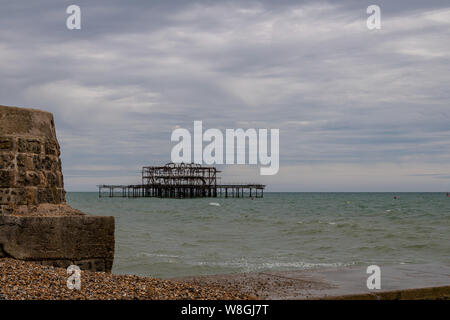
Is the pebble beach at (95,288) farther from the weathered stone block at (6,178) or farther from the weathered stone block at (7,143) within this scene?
the weathered stone block at (7,143)

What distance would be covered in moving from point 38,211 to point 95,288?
221 cm

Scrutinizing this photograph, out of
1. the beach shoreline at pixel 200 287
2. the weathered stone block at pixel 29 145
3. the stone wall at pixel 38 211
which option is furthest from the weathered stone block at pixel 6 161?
the beach shoreline at pixel 200 287

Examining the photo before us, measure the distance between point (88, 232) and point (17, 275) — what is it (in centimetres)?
145

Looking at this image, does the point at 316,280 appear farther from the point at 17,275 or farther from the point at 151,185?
the point at 151,185

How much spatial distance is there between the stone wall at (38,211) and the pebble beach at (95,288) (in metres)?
0.70

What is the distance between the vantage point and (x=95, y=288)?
16.1 feet

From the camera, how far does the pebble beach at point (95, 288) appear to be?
4621mm

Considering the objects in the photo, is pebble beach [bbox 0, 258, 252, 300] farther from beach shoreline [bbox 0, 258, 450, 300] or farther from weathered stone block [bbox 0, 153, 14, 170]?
weathered stone block [bbox 0, 153, 14, 170]

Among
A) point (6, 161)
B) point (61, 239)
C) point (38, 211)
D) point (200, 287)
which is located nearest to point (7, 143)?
point (6, 161)

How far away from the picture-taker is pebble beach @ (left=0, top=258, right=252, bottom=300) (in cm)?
462

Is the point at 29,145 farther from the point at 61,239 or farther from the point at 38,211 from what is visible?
the point at 61,239

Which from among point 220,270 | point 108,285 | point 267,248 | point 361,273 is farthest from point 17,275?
point 267,248

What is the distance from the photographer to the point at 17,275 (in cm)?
522

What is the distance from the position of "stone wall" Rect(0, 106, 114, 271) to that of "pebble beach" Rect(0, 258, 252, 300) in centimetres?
70
